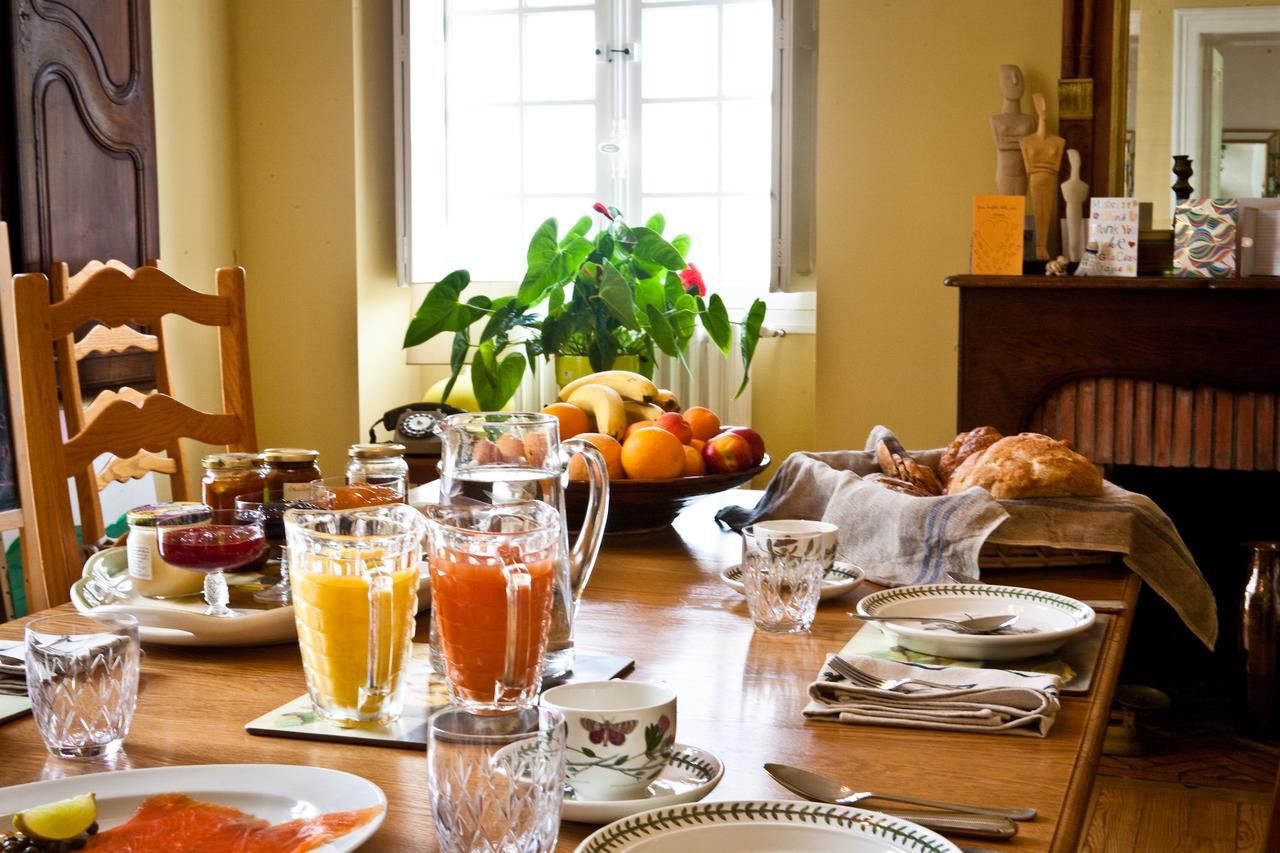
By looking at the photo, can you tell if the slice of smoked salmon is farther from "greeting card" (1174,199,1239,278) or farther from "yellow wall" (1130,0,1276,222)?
"yellow wall" (1130,0,1276,222)

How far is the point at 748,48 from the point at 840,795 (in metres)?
3.46

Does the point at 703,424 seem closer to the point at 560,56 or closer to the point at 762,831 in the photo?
the point at 762,831

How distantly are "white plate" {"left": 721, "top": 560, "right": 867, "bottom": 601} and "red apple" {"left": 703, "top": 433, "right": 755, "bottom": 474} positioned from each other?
252mm

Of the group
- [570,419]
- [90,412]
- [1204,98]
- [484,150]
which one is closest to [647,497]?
[570,419]

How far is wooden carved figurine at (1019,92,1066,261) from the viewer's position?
3275 mm

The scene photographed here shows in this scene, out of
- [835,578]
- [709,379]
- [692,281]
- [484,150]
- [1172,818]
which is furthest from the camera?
[484,150]

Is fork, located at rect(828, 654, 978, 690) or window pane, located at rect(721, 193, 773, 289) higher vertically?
window pane, located at rect(721, 193, 773, 289)

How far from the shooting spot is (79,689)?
835 mm

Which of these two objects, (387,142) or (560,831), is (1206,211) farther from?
(560,831)

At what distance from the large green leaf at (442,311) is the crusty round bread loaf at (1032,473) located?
2.51 meters

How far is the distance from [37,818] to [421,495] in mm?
1110

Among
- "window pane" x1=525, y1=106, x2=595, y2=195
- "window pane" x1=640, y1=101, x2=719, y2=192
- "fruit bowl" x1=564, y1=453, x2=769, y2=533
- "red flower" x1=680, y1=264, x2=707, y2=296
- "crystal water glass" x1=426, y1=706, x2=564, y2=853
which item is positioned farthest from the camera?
"window pane" x1=525, y1=106, x2=595, y2=195

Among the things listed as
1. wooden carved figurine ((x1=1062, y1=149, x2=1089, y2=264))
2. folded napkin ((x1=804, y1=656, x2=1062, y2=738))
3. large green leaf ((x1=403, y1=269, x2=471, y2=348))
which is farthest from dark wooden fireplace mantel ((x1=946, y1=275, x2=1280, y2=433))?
folded napkin ((x1=804, y1=656, x2=1062, y2=738))

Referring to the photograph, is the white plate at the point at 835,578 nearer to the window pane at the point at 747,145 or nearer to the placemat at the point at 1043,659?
the placemat at the point at 1043,659
